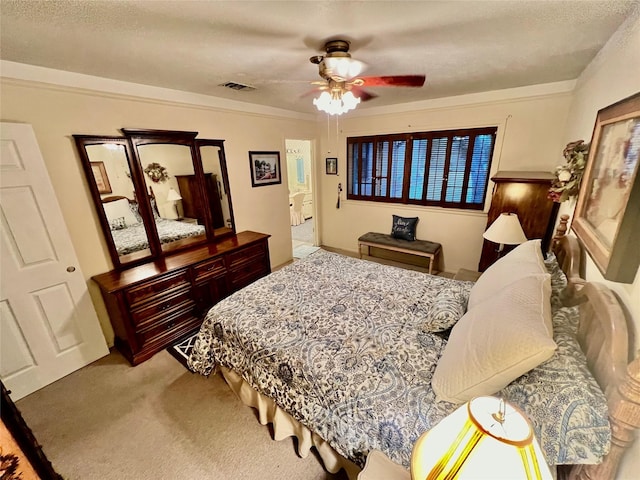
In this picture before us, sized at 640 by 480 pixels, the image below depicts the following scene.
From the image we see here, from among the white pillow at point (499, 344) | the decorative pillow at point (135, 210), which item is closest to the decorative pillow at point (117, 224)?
the decorative pillow at point (135, 210)

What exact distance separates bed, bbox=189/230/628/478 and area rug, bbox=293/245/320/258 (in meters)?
2.35

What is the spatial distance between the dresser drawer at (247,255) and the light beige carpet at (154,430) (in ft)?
3.82

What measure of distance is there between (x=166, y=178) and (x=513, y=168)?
3.91 metres

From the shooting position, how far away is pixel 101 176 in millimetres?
2203

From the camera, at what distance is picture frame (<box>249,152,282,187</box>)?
3.50m

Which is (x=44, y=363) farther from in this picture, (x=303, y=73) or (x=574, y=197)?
(x=574, y=197)

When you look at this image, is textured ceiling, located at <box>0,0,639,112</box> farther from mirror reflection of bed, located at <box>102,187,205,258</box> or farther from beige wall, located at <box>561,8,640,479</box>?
Answer: mirror reflection of bed, located at <box>102,187,205,258</box>

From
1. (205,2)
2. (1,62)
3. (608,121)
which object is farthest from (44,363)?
(608,121)

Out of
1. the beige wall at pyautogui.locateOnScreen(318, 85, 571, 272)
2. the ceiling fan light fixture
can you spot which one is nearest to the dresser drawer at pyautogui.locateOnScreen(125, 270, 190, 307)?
the ceiling fan light fixture

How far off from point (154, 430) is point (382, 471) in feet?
5.17

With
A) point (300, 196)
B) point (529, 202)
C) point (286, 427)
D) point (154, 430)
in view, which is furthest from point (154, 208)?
point (300, 196)

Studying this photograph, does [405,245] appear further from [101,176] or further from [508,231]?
[101,176]

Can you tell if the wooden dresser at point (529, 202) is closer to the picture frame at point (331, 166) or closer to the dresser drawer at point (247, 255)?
the picture frame at point (331, 166)

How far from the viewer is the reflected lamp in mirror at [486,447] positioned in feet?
1.77
